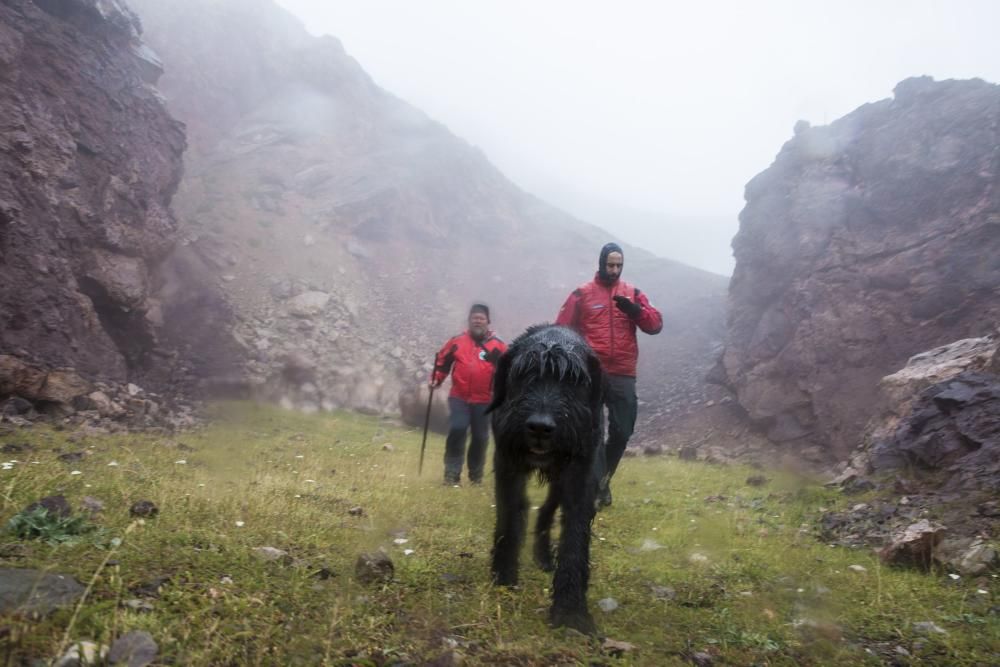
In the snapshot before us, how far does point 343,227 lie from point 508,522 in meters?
33.7

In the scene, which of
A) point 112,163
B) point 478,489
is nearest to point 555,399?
point 478,489

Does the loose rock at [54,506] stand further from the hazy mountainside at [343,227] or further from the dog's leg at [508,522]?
the hazy mountainside at [343,227]

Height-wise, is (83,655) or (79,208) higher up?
(79,208)

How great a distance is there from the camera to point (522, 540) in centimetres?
402

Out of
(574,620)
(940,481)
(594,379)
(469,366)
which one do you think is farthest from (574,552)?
(469,366)

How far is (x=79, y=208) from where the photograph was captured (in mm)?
13547

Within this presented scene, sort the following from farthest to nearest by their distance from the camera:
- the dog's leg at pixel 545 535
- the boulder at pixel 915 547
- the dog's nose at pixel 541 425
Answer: the boulder at pixel 915 547, the dog's leg at pixel 545 535, the dog's nose at pixel 541 425

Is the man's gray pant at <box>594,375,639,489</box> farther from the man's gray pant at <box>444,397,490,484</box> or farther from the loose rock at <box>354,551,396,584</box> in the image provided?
the loose rock at <box>354,551,396,584</box>

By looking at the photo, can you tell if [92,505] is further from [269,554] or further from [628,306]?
[628,306]

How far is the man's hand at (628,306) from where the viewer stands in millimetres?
6036

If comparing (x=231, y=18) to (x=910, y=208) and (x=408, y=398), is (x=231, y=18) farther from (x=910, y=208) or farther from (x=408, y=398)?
(x=910, y=208)

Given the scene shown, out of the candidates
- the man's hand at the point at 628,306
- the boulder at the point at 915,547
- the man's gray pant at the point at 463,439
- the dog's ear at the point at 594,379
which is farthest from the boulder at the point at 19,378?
the boulder at the point at 915,547

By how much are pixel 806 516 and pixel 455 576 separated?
5.09 metres

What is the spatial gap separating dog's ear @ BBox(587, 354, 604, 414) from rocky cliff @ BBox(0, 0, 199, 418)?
10050 mm
